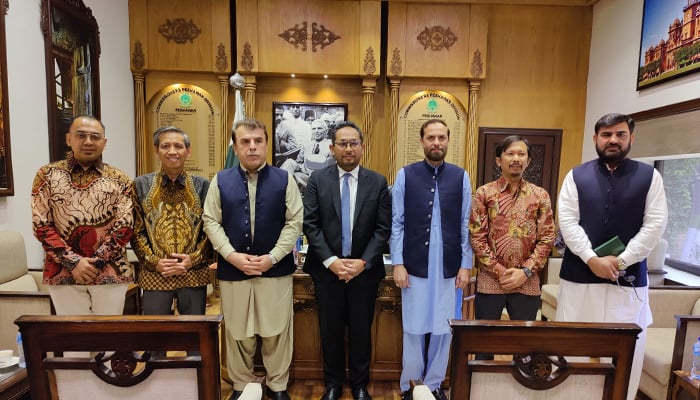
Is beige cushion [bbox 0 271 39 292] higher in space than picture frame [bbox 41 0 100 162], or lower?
lower

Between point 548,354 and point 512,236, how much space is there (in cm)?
110

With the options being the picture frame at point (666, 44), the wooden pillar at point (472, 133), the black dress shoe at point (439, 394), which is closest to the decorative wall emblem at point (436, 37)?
the wooden pillar at point (472, 133)

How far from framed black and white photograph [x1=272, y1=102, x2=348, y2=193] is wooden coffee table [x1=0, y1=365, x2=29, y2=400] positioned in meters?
3.28

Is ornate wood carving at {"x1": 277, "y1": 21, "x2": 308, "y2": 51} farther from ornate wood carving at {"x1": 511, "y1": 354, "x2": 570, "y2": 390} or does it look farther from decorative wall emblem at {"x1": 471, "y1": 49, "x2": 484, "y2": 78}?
A: ornate wood carving at {"x1": 511, "y1": 354, "x2": 570, "y2": 390}

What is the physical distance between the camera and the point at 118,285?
200 cm

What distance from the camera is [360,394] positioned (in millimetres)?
2164

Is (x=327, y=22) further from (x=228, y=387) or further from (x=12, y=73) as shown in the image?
(x=228, y=387)

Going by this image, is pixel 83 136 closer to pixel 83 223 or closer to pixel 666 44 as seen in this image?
pixel 83 223

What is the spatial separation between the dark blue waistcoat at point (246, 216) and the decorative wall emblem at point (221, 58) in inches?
113

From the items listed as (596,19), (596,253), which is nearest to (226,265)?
(596,253)

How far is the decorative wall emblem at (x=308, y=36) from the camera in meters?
4.37

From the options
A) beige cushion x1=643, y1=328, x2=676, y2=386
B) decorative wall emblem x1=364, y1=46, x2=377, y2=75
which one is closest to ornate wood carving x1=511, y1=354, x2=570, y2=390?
beige cushion x1=643, y1=328, x2=676, y2=386

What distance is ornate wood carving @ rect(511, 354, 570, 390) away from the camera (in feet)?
3.18

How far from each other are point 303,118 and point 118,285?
3083 mm
